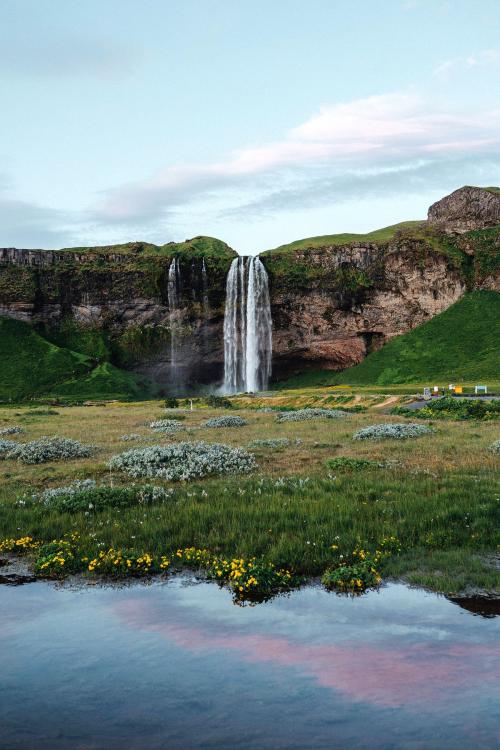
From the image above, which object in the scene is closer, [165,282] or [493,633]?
[493,633]

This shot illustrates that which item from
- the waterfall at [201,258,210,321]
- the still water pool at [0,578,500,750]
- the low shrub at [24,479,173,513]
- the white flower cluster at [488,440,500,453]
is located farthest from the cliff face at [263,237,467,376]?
the still water pool at [0,578,500,750]

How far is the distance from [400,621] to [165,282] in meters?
114

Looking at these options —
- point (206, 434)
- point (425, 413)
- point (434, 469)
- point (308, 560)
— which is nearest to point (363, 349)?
point (425, 413)

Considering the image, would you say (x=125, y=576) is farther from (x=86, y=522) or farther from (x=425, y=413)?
(x=425, y=413)

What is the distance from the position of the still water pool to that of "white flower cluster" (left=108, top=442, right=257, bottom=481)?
9172 millimetres

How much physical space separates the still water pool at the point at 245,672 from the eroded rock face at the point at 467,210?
121m

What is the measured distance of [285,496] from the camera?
1502 cm

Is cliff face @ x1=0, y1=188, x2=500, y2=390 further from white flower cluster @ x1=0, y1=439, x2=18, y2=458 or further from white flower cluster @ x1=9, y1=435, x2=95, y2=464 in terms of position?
white flower cluster @ x1=9, y1=435, x2=95, y2=464

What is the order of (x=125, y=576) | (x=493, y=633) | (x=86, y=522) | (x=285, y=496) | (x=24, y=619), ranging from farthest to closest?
(x=285, y=496), (x=86, y=522), (x=125, y=576), (x=24, y=619), (x=493, y=633)

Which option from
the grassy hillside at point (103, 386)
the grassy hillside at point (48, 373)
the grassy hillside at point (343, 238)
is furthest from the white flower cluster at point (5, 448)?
the grassy hillside at point (343, 238)

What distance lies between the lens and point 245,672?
7090 mm

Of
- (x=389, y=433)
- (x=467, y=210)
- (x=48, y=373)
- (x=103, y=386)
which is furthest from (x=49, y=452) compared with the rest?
(x=467, y=210)

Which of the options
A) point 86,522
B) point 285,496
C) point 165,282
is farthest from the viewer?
point 165,282

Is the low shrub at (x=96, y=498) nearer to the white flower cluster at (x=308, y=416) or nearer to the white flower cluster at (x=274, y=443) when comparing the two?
the white flower cluster at (x=274, y=443)
